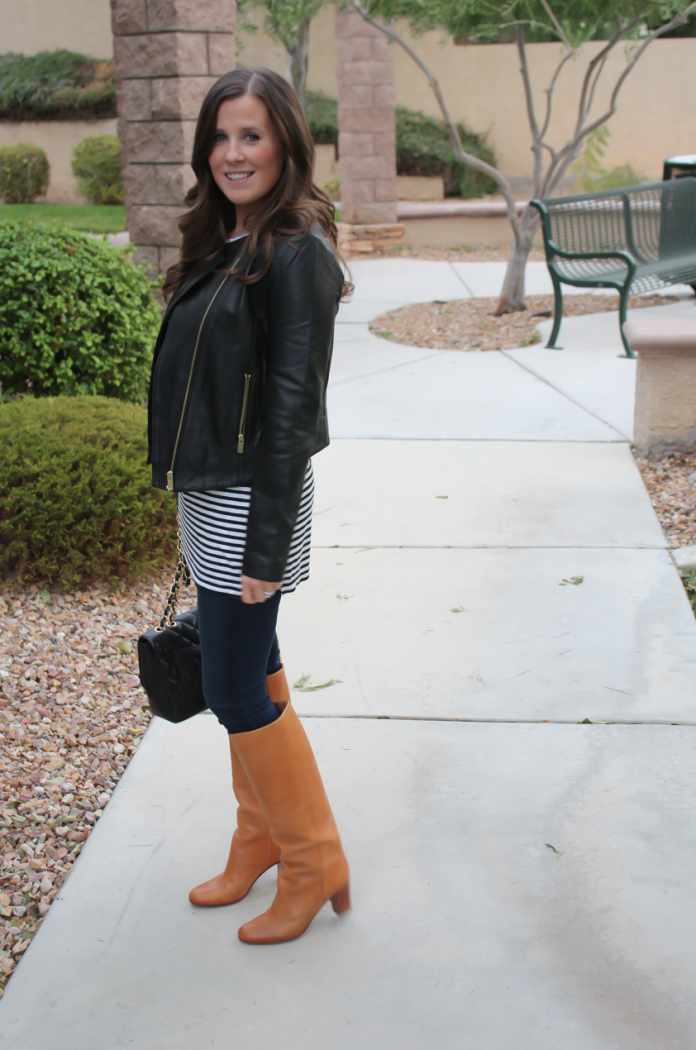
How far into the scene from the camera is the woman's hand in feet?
6.06

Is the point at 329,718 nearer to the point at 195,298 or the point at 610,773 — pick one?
the point at 610,773

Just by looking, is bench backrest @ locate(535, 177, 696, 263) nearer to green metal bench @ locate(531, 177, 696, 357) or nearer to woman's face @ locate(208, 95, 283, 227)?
green metal bench @ locate(531, 177, 696, 357)

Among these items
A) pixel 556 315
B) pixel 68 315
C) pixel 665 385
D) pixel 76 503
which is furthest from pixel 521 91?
pixel 76 503

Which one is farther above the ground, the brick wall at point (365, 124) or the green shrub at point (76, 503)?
the brick wall at point (365, 124)

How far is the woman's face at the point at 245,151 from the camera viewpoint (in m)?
1.86

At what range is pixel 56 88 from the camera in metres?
20.9

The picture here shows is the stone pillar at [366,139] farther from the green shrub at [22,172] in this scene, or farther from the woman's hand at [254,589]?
the woman's hand at [254,589]

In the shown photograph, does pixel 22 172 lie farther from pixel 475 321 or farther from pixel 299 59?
pixel 475 321

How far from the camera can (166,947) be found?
2.14 m

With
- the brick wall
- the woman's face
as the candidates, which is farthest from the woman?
the brick wall

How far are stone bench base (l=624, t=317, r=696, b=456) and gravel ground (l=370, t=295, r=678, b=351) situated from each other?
2.84 m

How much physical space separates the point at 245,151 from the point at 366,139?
12.5 m

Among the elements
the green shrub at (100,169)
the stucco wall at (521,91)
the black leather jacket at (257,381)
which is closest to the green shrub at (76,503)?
the black leather jacket at (257,381)

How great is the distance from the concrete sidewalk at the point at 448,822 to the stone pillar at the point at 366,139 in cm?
977
